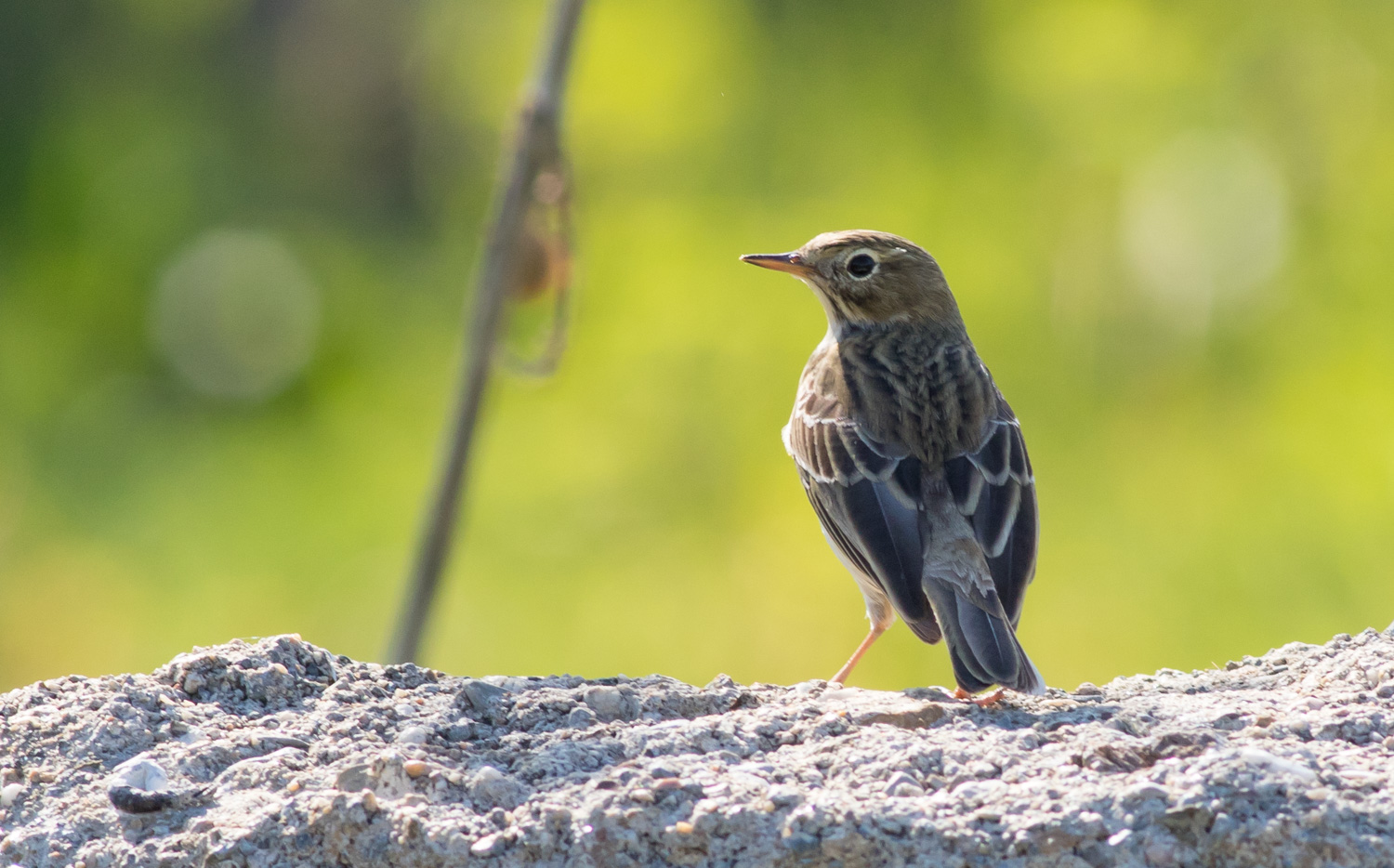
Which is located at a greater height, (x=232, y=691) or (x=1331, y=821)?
(x=1331, y=821)

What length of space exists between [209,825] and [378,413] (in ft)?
16.0

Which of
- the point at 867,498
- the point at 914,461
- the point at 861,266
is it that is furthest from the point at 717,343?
the point at 867,498

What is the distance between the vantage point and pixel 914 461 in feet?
13.4

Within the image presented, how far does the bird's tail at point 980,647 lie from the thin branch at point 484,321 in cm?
137

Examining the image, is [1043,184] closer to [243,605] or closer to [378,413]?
[378,413]

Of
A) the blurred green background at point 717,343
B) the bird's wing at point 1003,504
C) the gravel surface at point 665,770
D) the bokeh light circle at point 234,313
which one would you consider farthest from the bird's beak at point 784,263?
the bokeh light circle at point 234,313

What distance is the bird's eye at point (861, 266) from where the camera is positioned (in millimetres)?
4887

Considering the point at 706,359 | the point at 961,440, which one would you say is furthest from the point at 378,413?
the point at 961,440

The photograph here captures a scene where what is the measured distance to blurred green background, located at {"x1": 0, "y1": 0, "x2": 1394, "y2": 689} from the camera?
20.3ft

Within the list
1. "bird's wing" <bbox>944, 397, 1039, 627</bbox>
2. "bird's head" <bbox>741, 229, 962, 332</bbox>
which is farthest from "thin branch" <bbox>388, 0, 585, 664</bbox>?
"bird's wing" <bbox>944, 397, 1039, 627</bbox>

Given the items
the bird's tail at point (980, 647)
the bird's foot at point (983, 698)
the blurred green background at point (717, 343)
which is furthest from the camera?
the blurred green background at point (717, 343)

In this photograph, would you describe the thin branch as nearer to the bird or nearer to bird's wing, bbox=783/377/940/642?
the bird

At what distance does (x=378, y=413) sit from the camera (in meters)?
7.35

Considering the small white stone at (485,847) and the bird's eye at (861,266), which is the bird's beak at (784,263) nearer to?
the bird's eye at (861,266)
